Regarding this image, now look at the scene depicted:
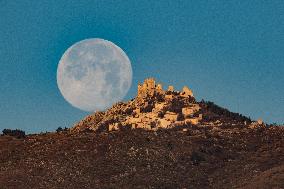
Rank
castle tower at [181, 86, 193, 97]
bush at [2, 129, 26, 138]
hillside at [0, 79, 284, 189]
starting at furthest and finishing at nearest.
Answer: castle tower at [181, 86, 193, 97], bush at [2, 129, 26, 138], hillside at [0, 79, 284, 189]

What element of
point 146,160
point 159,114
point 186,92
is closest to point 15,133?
point 159,114

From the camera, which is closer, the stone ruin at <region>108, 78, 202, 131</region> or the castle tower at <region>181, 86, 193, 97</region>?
the stone ruin at <region>108, 78, 202, 131</region>

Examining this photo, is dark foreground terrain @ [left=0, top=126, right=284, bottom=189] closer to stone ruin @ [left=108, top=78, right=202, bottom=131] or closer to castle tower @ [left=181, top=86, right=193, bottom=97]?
stone ruin @ [left=108, top=78, right=202, bottom=131]

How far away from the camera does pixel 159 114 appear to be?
95.1 m

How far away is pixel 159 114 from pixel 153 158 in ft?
102

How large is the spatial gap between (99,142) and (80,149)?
362 cm

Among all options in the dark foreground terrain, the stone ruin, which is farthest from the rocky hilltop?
the dark foreground terrain

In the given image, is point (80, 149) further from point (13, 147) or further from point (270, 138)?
point (270, 138)

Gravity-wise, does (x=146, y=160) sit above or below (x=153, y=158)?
below

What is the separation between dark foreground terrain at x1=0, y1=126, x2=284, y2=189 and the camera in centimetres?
5681

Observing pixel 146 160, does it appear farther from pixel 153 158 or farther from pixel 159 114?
pixel 159 114

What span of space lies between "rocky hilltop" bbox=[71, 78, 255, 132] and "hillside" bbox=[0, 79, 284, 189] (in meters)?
1.56

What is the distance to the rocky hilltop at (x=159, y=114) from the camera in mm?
91062

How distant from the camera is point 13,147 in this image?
72000 mm
